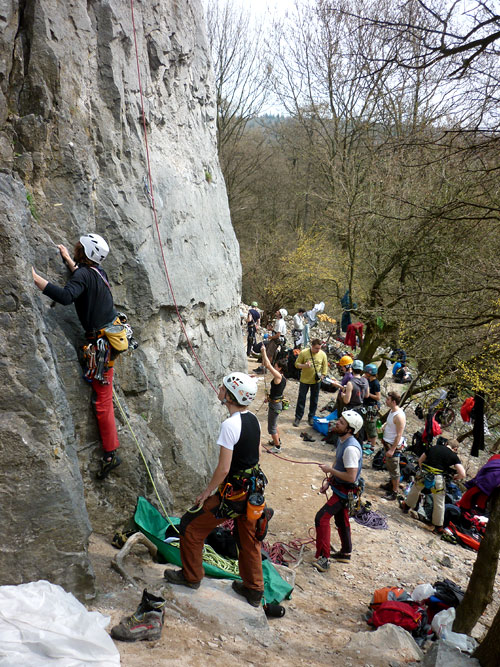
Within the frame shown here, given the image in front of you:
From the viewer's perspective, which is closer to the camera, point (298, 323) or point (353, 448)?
point (353, 448)

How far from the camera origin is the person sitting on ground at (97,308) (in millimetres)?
4309

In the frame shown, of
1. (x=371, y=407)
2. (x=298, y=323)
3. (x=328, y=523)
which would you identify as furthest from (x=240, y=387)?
(x=298, y=323)

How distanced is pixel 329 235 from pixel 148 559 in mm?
22513

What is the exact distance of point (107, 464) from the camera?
4.54m

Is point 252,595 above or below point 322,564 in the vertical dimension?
above

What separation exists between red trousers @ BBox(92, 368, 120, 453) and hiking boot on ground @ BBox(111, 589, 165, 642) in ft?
4.81

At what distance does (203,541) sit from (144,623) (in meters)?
0.85

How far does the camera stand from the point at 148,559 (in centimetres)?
451

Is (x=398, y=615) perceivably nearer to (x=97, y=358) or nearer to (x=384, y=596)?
(x=384, y=596)

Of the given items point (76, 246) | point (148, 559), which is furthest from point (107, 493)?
point (76, 246)

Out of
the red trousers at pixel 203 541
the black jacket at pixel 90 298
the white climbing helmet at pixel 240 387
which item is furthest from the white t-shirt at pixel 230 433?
the black jacket at pixel 90 298

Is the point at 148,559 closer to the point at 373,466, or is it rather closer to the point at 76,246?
the point at 76,246

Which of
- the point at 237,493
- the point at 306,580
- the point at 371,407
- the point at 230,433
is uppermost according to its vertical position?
the point at 230,433

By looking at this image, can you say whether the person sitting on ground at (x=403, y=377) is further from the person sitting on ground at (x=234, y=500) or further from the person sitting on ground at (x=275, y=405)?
the person sitting on ground at (x=234, y=500)
